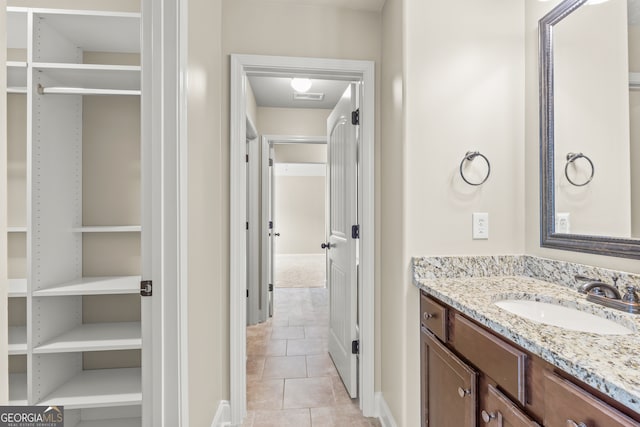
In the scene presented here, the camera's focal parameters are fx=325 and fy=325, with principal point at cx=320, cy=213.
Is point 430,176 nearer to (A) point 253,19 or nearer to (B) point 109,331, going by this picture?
(A) point 253,19

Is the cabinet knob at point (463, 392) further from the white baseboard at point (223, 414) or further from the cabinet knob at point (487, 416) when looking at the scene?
the white baseboard at point (223, 414)

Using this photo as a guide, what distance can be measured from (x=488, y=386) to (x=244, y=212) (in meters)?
1.51

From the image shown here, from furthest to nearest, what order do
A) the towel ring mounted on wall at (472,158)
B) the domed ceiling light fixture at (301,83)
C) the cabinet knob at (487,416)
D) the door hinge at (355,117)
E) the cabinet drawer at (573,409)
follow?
the domed ceiling light fixture at (301,83), the door hinge at (355,117), the towel ring mounted on wall at (472,158), the cabinet knob at (487,416), the cabinet drawer at (573,409)

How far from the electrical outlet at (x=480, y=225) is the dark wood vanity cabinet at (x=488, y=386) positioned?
0.40 m

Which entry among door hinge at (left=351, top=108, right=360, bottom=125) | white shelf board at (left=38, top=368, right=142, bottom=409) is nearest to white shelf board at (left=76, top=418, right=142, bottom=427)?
white shelf board at (left=38, top=368, right=142, bottom=409)

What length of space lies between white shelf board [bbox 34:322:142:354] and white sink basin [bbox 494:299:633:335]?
1.73 metres

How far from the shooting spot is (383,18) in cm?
199

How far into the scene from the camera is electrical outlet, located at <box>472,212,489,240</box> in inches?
62.2

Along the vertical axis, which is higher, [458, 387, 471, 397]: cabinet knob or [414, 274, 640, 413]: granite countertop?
[414, 274, 640, 413]: granite countertop

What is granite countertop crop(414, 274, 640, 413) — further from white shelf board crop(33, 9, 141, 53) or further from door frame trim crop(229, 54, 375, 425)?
white shelf board crop(33, 9, 141, 53)

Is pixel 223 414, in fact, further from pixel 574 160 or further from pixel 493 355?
pixel 574 160

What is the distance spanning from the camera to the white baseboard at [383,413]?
178 cm

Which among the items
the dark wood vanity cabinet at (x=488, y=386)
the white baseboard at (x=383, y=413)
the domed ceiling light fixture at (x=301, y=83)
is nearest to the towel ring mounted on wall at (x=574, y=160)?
the dark wood vanity cabinet at (x=488, y=386)

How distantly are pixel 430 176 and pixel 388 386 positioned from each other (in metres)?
1.21
